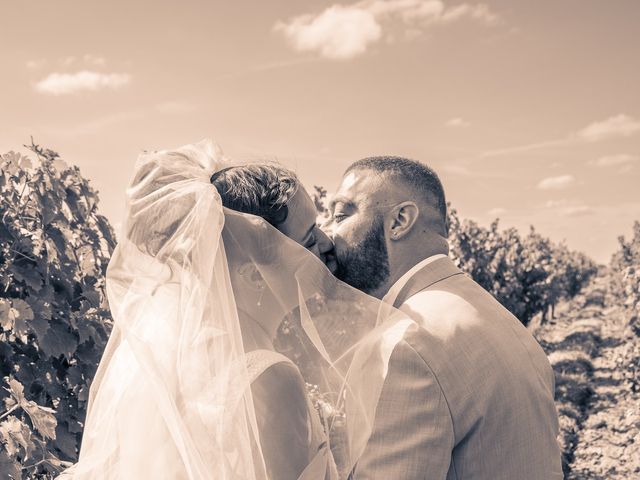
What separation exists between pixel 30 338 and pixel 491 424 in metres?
2.85

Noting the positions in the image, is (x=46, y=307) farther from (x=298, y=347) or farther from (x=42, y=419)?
(x=298, y=347)

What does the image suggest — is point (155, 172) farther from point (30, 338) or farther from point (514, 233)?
point (514, 233)

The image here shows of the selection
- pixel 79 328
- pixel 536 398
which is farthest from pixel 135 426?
pixel 79 328

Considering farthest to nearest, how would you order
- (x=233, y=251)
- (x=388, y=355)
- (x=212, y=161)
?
1. (x=212, y=161)
2. (x=233, y=251)
3. (x=388, y=355)

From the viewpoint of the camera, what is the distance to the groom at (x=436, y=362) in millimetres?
2129

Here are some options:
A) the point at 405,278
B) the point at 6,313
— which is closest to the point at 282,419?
the point at 405,278

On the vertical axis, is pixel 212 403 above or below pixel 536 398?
above

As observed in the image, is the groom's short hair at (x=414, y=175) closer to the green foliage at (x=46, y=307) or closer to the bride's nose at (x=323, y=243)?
the bride's nose at (x=323, y=243)

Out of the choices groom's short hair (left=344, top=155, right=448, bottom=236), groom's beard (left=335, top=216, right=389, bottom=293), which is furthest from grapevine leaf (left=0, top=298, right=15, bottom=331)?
groom's short hair (left=344, top=155, right=448, bottom=236)

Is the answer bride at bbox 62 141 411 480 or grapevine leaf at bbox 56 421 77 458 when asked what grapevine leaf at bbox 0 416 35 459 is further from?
bride at bbox 62 141 411 480

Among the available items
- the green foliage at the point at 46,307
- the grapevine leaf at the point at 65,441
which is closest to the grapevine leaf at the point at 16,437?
the green foliage at the point at 46,307

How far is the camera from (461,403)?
7.07 ft

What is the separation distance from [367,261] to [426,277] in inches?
9.6

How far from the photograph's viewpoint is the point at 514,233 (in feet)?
72.7
